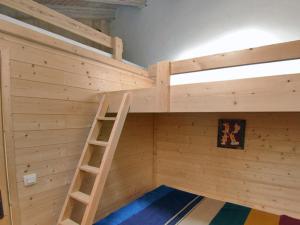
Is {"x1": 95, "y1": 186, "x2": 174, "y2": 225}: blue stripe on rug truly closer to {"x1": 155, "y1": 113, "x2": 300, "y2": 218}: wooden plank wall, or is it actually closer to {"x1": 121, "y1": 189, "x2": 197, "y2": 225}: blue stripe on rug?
{"x1": 121, "y1": 189, "x2": 197, "y2": 225}: blue stripe on rug

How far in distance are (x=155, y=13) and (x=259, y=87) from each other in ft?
8.95

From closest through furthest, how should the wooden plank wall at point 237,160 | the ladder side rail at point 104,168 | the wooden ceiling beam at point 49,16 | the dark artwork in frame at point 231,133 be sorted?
the ladder side rail at point 104,168
the wooden ceiling beam at point 49,16
the wooden plank wall at point 237,160
the dark artwork in frame at point 231,133

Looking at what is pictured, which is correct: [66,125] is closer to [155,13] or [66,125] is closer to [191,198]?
[191,198]

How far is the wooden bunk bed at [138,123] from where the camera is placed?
1.52 m

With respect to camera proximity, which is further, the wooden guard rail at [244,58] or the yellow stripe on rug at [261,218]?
the yellow stripe on rug at [261,218]

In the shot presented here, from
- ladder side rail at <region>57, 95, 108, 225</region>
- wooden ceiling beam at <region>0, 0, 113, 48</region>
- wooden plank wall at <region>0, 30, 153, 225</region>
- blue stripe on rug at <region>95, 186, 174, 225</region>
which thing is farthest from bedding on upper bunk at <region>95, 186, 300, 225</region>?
wooden ceiling beam at <region>0, 0, 113, 48</region>

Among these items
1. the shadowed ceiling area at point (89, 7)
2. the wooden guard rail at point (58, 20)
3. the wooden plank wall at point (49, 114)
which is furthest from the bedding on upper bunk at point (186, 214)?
the shadowed ceiling area at point (89, 7)

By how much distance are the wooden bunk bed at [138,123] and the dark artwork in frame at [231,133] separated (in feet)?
0.32

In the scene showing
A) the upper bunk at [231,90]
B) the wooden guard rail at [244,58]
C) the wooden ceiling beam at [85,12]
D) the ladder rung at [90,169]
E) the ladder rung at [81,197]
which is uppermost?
the wooden ceiling beam at [85,12]

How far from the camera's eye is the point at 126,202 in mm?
2826

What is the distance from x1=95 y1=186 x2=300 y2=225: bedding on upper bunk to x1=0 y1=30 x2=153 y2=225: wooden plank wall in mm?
366

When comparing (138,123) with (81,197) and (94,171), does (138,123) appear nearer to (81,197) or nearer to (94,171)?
(94,171)

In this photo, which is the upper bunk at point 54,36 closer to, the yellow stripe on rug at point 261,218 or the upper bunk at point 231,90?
the upper bunk at point 231,90

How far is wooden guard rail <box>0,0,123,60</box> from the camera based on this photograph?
68.2 inches
